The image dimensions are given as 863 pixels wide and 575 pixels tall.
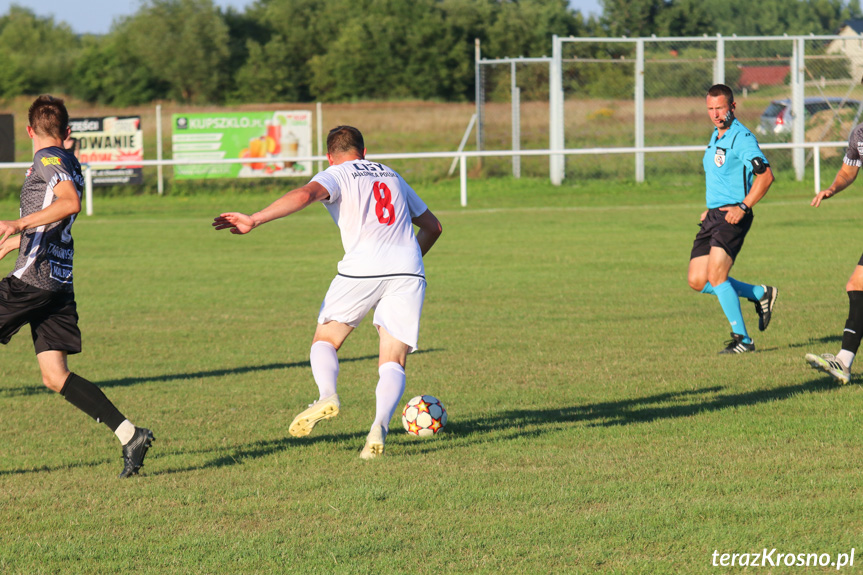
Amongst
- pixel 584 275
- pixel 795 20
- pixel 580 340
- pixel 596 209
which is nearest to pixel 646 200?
pixel 596 209

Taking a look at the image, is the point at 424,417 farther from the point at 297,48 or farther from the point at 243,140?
the point at 297,48

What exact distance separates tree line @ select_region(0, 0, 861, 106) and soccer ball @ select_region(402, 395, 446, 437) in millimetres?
54378

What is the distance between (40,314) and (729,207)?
18.9ft

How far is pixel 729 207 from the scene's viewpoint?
9016 millimetres

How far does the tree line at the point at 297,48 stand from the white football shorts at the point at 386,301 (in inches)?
2151

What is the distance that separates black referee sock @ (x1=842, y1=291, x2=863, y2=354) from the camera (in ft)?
24.6

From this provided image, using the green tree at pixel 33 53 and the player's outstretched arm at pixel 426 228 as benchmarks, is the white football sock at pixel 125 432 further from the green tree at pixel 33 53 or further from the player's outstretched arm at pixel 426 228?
the green tree at pixel 33 53

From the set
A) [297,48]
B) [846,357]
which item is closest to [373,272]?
[846,357]

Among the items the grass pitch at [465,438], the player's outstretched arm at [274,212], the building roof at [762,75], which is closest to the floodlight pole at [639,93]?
the building roof at [762,75]

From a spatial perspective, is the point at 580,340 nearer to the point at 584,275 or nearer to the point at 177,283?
the point at 584,275

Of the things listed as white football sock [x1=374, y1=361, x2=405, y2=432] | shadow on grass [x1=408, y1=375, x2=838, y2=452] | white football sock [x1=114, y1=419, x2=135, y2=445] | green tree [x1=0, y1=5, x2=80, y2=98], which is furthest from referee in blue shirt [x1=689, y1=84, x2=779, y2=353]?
green tree [x1=0, y1=5, x2=80, y2=98]

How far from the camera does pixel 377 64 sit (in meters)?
60.6

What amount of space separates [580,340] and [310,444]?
3.96 meters

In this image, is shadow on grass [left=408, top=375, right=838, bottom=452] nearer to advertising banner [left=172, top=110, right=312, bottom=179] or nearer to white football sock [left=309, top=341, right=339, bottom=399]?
white football sock [left=309, top=341, right=339, bottom=399]
